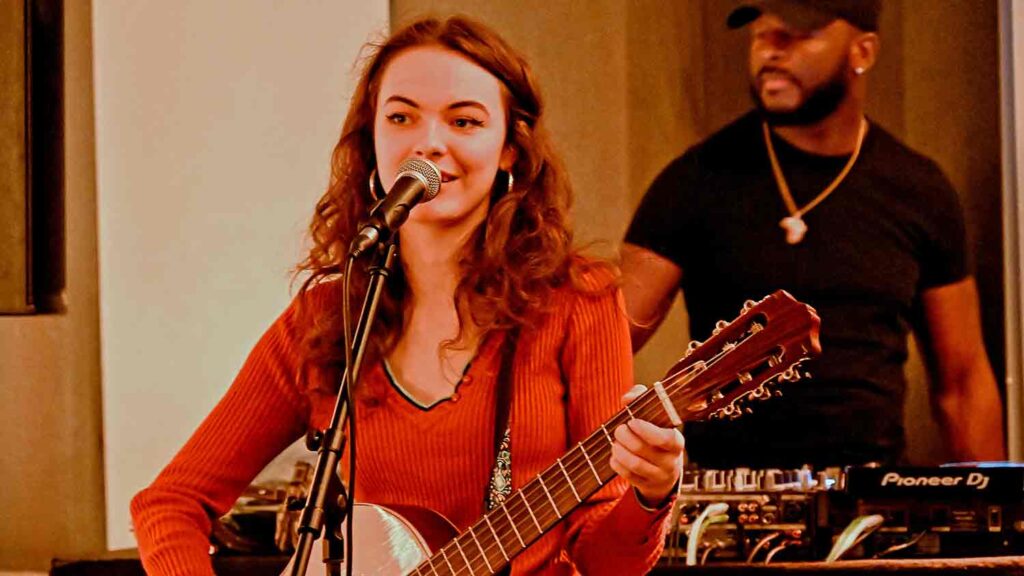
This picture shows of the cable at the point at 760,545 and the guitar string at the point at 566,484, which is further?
the cable at the point at 760,545

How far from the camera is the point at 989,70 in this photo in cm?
278

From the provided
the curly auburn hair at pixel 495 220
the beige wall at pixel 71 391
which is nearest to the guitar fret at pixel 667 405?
the curly auburn hair at pixel 495 220

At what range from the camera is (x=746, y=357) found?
170 centimetres

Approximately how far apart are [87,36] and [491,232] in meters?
1.82

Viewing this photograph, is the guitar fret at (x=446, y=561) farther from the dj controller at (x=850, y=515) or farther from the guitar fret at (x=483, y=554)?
the dj controller at (x=850, y=515)

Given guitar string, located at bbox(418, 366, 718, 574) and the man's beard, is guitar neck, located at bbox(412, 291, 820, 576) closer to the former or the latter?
guitar string, located at bbox(418, 366, 718, 574)

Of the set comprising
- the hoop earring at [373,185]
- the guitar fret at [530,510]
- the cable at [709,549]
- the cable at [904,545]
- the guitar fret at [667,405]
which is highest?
the hoop earring at [373,185]

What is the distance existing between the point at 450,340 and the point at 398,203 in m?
A: 0.50

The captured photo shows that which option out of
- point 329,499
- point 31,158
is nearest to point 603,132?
point 31,158

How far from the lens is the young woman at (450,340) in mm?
2021

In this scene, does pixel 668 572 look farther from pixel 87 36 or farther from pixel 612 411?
pixel 87 36

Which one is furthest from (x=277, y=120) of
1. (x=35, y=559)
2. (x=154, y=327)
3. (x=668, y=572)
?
(x=668, y=572)

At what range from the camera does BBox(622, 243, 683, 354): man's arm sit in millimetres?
2959

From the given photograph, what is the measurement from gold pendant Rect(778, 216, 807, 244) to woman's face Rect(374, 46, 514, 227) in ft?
3.11
